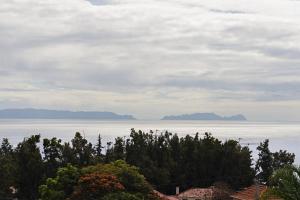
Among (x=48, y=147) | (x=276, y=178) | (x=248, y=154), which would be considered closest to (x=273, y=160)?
(x=248, y=154)

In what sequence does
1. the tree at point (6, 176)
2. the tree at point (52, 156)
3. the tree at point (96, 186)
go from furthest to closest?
the tree at point (52, 156) → the tree at point (6, 176) → the tree at point (96, 186)

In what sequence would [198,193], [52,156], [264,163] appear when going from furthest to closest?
[264,163] < [52,156] < [198,193]

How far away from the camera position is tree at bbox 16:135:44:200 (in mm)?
41312

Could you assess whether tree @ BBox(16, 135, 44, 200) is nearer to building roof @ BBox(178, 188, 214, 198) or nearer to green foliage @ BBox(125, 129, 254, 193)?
green foliage @ BBox(125, 129, 254, 193)

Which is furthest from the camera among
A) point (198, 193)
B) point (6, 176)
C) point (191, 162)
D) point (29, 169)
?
point (191, 162)

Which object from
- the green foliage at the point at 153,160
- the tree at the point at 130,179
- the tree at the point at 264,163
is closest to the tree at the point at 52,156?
the green foliage at the point at 153,160

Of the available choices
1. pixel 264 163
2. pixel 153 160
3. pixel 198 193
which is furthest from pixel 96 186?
pixel 264 163

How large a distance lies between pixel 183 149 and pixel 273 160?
26.8 ft

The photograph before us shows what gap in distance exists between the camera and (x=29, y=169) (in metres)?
41.4

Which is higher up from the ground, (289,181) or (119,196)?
(289,181)

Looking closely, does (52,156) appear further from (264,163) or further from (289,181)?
Result: (289,181)

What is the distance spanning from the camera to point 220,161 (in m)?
47.3

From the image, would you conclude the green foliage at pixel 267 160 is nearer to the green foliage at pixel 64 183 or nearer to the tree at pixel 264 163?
the tree at pixel 264 163

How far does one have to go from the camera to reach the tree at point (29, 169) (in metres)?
41.3
